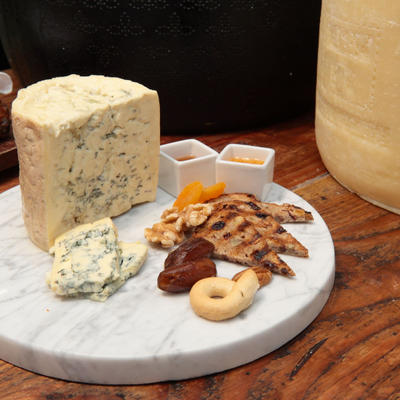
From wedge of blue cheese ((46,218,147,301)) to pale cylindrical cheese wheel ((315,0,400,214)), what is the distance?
24.0 inches

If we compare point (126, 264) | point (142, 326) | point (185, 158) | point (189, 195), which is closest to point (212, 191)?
point (189, 195)

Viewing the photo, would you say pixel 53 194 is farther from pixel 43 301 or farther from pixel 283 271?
pixel 283 271

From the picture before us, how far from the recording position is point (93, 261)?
3.65 feet

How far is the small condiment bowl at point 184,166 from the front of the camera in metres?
1.44

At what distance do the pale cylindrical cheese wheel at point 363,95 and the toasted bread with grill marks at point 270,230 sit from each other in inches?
12.3

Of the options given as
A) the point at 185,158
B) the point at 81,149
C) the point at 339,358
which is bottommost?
the point at 339,358

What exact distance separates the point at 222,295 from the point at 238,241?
0.17 meters

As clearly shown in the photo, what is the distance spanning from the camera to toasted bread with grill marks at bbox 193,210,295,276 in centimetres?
116

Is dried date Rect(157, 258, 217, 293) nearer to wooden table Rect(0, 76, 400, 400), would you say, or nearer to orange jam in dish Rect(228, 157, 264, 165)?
wooden table Rect(0, 76, 400, 400)

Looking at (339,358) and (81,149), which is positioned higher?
(81,149)

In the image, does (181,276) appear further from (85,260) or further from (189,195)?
(189,195)

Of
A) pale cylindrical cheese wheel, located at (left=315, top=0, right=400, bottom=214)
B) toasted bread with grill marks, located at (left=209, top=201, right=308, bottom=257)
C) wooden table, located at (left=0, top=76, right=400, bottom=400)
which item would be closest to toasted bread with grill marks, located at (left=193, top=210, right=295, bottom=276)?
toasted bread with grill marks, located at (left=209, top=201, right=308, bottom=257)

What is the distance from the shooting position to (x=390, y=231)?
1.39 m

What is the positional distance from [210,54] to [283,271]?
0.81 meters
